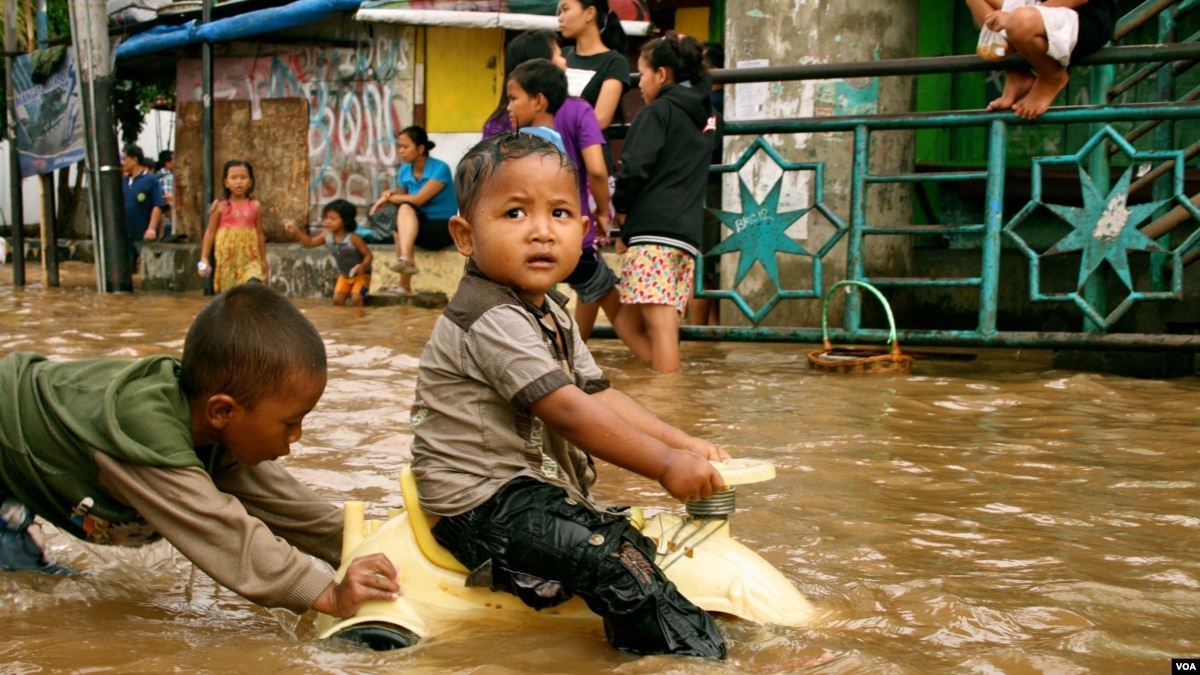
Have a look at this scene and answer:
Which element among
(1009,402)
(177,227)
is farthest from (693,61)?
(177,227)

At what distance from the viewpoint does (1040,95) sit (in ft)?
17.8

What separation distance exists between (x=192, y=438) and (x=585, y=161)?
369 cm

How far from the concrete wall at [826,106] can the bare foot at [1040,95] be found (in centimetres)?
170

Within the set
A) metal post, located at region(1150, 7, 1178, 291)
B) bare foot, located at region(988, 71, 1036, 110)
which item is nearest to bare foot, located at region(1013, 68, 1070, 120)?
bare foot, located at region(988, 71, 1036, 110)

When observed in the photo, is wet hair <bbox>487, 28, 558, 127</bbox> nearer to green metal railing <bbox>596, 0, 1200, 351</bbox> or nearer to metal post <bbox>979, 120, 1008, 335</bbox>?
green metal railing <bbox>596, 0, 1200, 351</bbox>

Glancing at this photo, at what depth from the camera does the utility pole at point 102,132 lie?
37.8ft

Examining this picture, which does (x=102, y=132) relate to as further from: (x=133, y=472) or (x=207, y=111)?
(x=133, y=472)

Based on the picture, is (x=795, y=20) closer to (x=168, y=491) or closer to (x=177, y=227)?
(x=168, y=491)

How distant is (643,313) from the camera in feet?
19.6

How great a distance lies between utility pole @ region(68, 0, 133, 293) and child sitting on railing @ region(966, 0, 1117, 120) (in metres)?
9.01

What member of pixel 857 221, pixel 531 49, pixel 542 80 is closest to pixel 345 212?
pixel 531 49

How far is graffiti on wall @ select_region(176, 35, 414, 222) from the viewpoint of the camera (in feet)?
38.3

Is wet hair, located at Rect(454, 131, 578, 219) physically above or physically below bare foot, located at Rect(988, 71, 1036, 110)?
below

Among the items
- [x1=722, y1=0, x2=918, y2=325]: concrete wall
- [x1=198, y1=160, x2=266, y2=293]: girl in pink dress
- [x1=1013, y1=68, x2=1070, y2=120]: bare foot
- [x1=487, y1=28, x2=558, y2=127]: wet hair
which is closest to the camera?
[x1=1013, y1=68, x2=1070, y2=120]: bare foot
